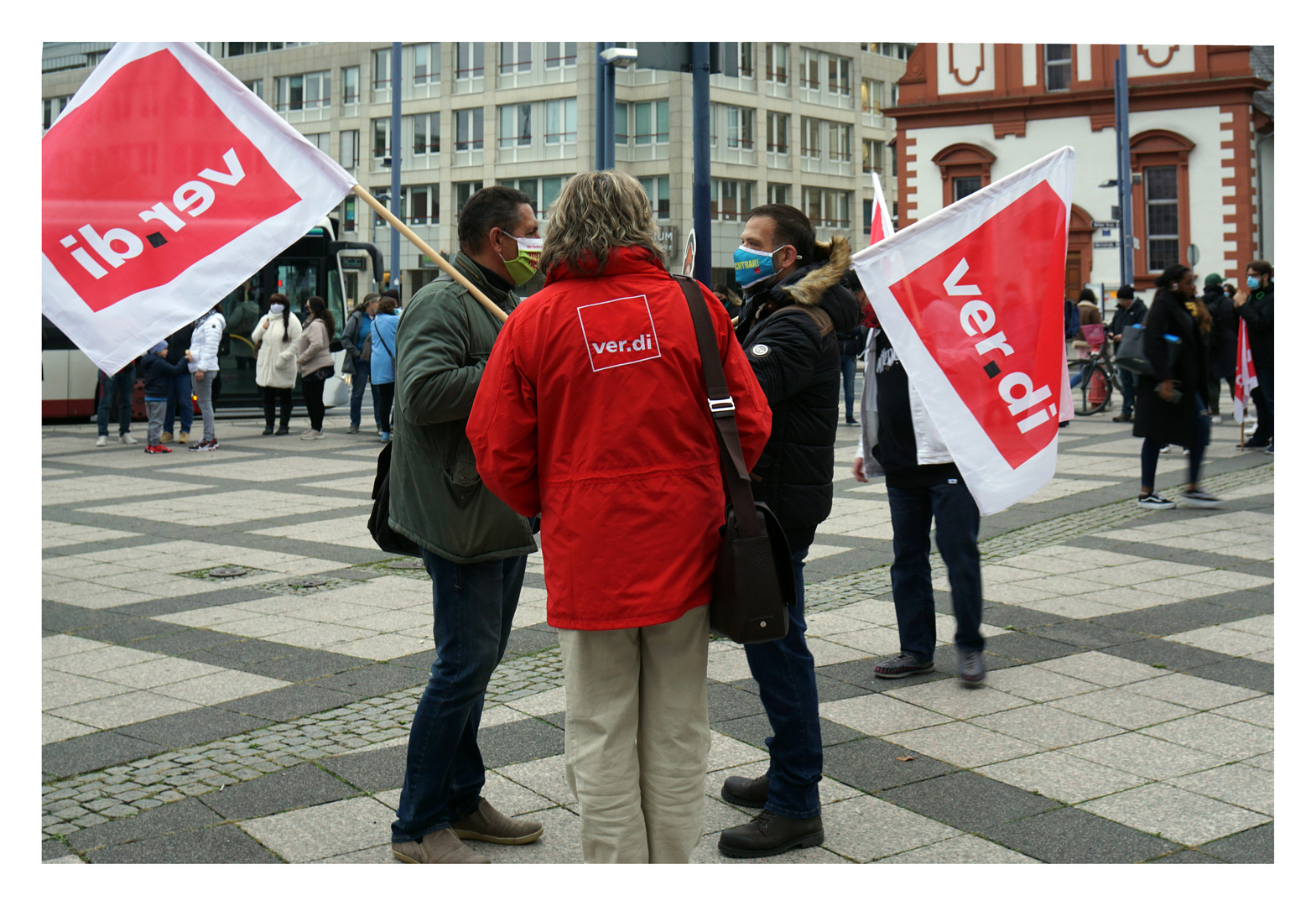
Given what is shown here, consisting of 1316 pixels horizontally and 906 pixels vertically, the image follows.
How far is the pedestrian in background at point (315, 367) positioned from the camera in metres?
17.7

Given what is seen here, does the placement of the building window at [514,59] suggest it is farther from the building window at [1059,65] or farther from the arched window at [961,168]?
the building window at [1059,65]

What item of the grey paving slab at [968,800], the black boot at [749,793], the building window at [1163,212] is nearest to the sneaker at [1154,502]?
Answer: the grey paving slab at [968,800]

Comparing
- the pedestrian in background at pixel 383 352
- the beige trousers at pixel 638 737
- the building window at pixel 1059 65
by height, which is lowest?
the beige trousers at pixel 638 737

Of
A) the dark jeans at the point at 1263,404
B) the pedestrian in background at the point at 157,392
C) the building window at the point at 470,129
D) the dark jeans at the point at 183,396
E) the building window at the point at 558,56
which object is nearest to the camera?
the dark jeans at the point at 1263,404

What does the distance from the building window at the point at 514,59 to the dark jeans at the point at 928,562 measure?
180ft

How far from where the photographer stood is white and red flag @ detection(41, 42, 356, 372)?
423 cm

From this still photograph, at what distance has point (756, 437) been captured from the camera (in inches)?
131

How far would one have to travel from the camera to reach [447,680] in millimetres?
3729

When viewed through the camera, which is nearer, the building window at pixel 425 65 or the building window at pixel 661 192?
the building window at pixel 661 192

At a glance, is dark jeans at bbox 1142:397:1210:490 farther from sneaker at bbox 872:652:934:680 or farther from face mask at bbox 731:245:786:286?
face mask at bbox 731:245:786:286

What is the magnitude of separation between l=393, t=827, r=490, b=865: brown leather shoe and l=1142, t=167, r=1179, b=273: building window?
31.2 metres

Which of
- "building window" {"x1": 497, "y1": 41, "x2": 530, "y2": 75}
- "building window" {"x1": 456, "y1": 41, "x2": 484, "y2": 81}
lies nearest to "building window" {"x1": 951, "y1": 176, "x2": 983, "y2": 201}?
"building window" {"x1": 497, "y1": 41, "x2": 530, "y2": 75}

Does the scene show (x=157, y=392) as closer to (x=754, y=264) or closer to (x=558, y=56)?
(x=754, y=264)

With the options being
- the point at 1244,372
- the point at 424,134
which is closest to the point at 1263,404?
the point at 1244,372
